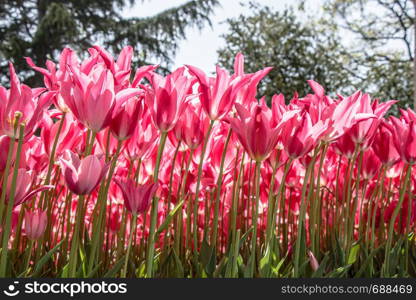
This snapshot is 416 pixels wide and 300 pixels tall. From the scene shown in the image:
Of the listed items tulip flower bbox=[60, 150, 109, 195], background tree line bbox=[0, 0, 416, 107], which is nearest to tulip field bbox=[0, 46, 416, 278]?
tulip flower bbox=[60, 150, 109, 195]

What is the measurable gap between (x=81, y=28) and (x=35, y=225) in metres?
16.4

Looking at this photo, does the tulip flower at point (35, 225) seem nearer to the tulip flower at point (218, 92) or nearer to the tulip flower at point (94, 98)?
the tulip flower at point (94, 98)

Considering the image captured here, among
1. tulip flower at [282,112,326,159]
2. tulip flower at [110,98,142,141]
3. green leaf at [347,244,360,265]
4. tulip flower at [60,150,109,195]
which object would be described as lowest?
green leaf at [347,244,360,265]

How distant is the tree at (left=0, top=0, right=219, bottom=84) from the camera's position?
48.1 ft

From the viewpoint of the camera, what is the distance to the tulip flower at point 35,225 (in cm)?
81

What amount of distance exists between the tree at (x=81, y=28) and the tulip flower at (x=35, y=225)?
14.0 m

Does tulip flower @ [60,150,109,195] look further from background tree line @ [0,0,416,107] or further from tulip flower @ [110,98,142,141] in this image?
background tree line @ [0,0,416,107]

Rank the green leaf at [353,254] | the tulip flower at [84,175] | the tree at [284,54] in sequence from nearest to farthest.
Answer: the tulip flower at [84,175] < the green leaf at [353,254] < the tree at [284,54]

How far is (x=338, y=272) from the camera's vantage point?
2.62ft

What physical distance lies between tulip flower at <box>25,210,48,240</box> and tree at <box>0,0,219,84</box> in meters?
14.0

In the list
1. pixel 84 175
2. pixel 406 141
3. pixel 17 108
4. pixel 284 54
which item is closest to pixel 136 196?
pixel 84 175

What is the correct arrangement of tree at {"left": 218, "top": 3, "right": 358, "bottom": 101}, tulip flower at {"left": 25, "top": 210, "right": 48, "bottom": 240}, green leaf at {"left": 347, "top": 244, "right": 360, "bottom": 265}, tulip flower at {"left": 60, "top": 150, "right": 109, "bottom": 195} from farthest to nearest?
tree at {"left": 218, "top": 3, "right": 358, "bottom": 101} → green leaf at {"left": 347, "top": 244, "right": 360, "bottom": 265} → tulip flower at {"left": 25, "top": 210, "right": 48, "bottom": 240} → tulip flower at {"left": 60, "top": 150, "right": 109, "bottom": 195}

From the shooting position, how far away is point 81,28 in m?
16.4

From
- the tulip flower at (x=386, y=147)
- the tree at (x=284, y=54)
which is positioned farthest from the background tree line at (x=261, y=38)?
the tulip flower at (x=386, y=147)
